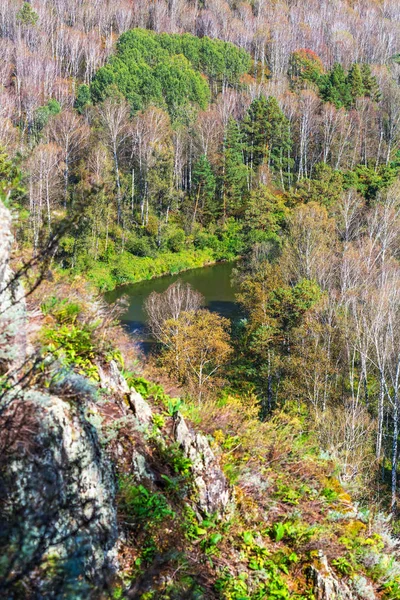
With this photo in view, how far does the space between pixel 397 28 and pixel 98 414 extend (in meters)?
98.3

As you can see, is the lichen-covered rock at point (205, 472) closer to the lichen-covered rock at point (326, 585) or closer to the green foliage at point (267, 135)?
the lichen-covered rock at point (326, 585)

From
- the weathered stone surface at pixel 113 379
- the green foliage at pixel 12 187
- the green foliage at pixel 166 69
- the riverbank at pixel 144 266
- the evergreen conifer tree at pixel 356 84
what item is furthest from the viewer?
the evergreen conifer tree at pixel 356 84

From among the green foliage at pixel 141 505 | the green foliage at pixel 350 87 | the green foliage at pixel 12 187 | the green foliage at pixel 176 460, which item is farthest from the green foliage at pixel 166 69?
the green foliage at pixel 141 505

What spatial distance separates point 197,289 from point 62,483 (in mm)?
32187

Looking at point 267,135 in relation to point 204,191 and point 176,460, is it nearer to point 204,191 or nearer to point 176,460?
point 204,191

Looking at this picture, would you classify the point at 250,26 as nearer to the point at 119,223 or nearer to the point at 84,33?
the point at 84,33

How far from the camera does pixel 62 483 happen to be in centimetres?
342

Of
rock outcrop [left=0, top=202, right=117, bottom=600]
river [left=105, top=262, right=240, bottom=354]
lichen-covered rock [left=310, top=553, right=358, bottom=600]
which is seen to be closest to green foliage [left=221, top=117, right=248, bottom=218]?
river [left=105, top=262, right=240, bottom=354]

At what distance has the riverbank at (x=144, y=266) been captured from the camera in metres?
35.7

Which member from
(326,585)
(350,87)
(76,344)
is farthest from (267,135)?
(326,585)

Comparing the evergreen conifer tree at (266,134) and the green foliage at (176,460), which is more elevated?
the evergreen conifer tree at (266,134)

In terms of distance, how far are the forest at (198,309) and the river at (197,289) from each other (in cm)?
113

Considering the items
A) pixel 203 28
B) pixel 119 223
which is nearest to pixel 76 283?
pixel 119 223

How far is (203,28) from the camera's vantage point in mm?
77812
